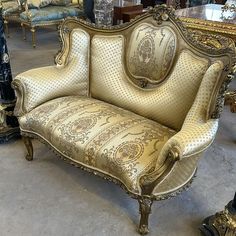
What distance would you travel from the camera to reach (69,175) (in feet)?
6.63

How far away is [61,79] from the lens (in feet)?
6.82

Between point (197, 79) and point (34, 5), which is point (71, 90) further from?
point (34, 5)

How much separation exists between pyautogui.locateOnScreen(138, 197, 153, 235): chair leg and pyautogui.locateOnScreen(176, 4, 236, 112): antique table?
1.40 meters

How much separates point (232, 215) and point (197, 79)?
0.68 meters

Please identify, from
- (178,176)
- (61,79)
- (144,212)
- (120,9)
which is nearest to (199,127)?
(178,176)

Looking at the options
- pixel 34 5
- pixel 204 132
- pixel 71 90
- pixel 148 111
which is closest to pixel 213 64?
pixel 204 132

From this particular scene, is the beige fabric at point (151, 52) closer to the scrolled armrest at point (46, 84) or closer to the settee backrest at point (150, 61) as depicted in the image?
the settee backrest at point (150, 61)

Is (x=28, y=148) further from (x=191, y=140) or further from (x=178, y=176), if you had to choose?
(x=191, y=140)

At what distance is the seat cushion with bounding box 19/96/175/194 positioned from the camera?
1533 millimetres

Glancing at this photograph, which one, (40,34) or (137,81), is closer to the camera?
(137,81)

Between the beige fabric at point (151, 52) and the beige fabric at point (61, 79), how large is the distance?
350 millimetres

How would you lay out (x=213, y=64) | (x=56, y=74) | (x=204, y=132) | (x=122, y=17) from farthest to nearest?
1. (x=122, y=17)
2. (x=56, y=74)
3. (x=213, y=64)
4. (x=204, y=132)

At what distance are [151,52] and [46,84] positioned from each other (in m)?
0.70

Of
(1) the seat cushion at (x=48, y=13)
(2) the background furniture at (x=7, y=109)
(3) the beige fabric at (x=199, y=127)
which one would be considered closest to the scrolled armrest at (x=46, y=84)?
(2) the background furniture at (x=7, y=109)
